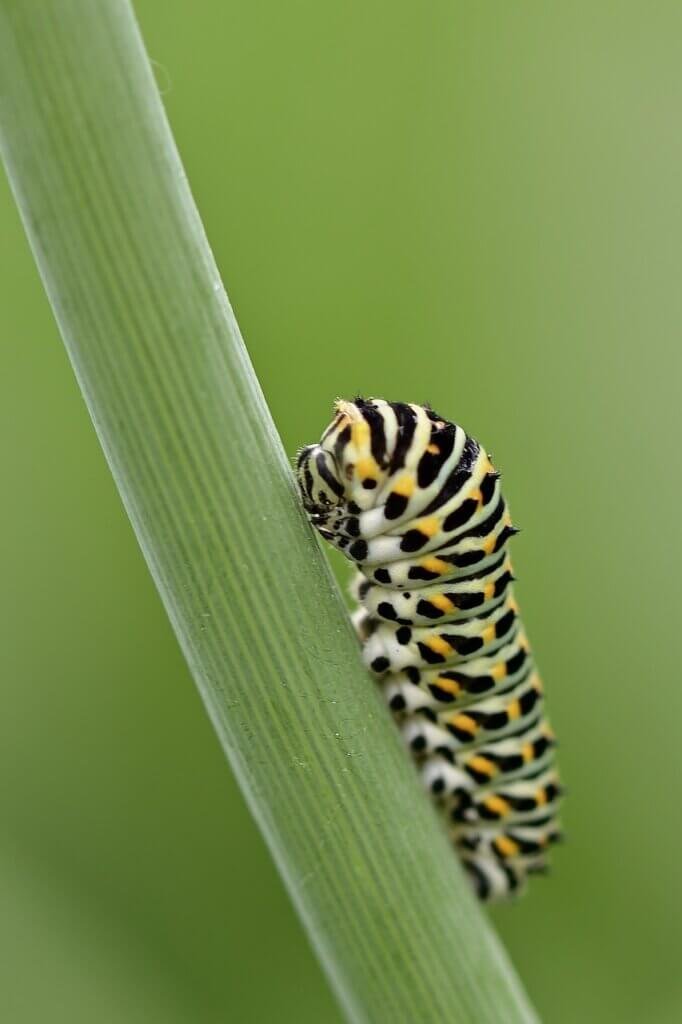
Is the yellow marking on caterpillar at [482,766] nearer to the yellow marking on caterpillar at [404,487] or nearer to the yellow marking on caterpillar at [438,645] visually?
the yellow marking on caterpillar at [438,645]

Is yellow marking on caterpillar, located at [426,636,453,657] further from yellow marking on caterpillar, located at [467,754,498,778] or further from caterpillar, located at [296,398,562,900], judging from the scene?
yellow marking on caterpillar, located at [467,754,498,778]

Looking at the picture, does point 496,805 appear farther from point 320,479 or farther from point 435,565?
point 320,479

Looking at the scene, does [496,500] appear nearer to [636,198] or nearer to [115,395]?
[115,395]

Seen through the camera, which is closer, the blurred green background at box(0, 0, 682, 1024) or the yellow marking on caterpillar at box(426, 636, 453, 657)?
the yellow marking on caterpillar at box(426, 636, 453, 657)

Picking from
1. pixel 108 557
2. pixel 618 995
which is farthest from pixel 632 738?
pixel 108 557

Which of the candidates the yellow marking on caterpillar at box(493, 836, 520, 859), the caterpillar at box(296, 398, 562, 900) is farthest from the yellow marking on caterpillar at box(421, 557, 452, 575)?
the yellow marking on caterpillar at box(493, 836, 520, 859)

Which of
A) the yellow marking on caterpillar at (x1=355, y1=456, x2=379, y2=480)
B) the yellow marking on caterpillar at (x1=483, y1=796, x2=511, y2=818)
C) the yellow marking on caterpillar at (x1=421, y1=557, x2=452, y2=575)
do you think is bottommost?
the yellow marking on caterpillar at (x1=483, y1=796, x2=511, y2=818)

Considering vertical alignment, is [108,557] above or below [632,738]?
above

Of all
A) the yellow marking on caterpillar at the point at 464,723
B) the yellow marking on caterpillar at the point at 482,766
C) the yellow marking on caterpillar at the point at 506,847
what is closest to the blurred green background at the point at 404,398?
the yellow marking on caterpillar at the point at 506,847
